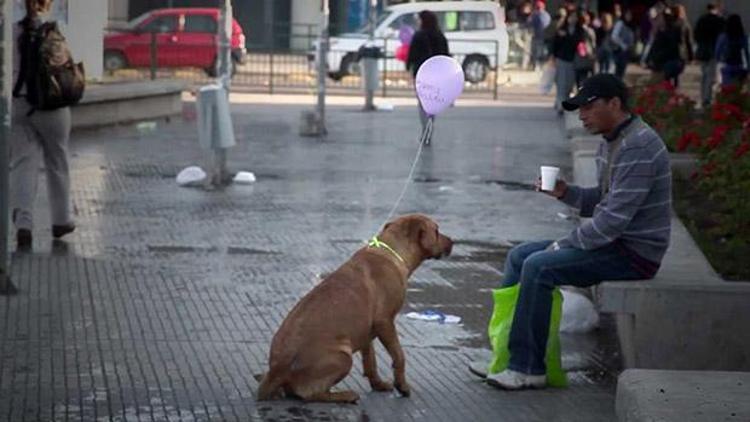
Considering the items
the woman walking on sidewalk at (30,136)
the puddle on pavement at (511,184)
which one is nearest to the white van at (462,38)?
the puddle on pavement at (511,184)

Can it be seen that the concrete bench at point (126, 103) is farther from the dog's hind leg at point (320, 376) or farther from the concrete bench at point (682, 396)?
the concrete bench at point (682, 396)

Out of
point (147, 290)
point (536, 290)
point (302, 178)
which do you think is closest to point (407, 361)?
point (536, 290)

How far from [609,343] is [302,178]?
27.5 ft

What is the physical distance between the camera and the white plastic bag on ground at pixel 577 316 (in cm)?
1017

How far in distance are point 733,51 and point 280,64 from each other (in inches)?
354

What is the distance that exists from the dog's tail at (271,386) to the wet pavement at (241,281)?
1.7 inches

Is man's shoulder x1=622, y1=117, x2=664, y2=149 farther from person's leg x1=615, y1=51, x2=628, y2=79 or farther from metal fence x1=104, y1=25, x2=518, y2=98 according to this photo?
person's leg x1=615, y1=51, x2=628, y2=79

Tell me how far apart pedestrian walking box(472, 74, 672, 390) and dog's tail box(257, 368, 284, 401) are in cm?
→ 120

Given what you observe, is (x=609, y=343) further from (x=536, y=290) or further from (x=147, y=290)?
(x=147, y=290)

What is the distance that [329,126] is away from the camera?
25.0 meters

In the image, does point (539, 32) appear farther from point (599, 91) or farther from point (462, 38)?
point (599, 91)

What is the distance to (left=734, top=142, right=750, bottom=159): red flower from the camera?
11852mm

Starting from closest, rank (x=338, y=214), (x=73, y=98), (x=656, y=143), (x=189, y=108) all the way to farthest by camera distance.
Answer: (x=656, y=143) → (x=73, y=98) → (x=338, y=214) → (x=189, y=108)

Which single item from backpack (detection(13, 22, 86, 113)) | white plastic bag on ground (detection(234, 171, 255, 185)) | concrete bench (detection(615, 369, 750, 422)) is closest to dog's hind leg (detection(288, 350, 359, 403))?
concrete bench (detection(615, 369, 750, 422))
